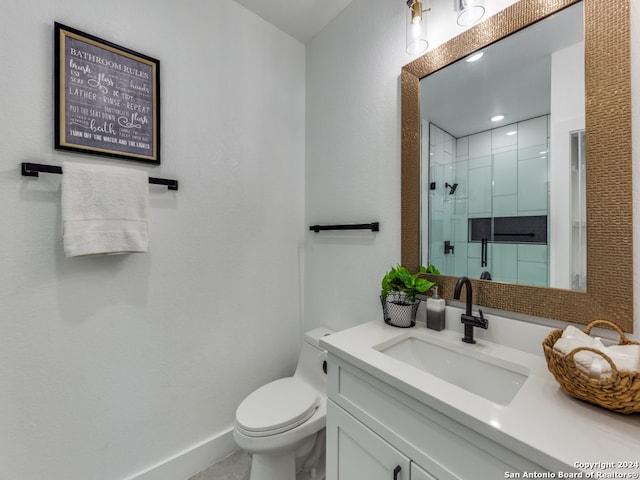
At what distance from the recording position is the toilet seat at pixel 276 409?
44.9 inches

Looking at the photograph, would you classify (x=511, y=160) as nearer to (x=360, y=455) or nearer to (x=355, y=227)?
(x=355, y=227)

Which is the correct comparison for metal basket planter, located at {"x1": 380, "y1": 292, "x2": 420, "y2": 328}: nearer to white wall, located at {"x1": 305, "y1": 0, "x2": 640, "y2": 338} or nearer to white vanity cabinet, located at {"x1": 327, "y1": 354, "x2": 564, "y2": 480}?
white wall, located at {"x1": 305, "y1": 0, "x2": 640, "y2": 338}

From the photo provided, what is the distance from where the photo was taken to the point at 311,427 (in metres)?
1.22

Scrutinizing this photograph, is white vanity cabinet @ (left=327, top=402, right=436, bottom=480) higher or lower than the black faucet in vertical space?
lower

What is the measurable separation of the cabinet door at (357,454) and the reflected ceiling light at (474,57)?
1.38 meters

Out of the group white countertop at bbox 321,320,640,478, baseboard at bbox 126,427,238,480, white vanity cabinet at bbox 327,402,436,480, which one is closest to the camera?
white countertop at bbox 321,320,640,478

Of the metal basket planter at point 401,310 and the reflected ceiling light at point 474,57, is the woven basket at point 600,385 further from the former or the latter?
the reflected ceiling light at point 474,57

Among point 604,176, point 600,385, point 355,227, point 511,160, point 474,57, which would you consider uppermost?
point 474,57

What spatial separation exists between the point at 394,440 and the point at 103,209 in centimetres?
132

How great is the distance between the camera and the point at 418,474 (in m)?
0.70

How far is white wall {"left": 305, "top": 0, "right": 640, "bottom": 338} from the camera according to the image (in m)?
1.34

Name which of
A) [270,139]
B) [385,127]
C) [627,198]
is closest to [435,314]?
[627,198]

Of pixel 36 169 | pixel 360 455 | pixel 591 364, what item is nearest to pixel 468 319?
pixel 591 364

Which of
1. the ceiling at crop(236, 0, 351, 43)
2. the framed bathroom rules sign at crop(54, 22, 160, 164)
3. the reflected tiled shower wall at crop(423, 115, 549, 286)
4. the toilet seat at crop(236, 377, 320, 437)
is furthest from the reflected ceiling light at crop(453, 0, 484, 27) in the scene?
the toilet seat at crop(236, 377, 320, 437)
